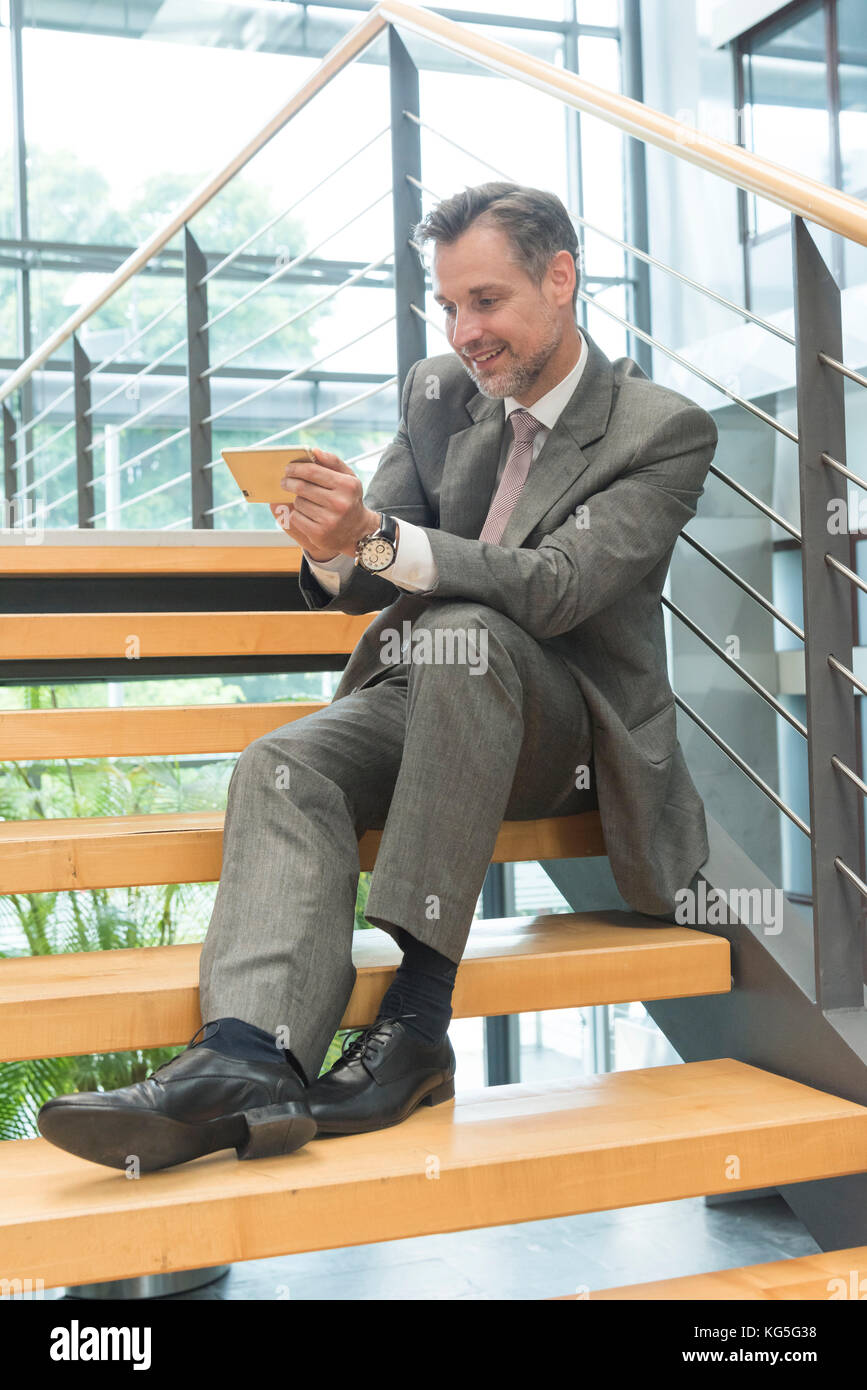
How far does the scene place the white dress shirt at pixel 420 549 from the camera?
1.47 m

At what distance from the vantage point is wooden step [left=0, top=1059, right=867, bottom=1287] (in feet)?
3.60

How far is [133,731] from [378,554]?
2.18 feet

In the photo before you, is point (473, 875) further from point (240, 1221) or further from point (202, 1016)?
point (240, 1221)

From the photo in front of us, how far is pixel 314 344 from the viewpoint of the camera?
692 cm

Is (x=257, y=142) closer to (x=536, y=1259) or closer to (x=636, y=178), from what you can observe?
(x=536, y=1259)

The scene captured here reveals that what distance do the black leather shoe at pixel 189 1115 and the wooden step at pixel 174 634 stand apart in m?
0.89

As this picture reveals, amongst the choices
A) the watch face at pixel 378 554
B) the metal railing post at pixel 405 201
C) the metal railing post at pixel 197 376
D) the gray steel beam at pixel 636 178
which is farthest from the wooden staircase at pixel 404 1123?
the gray steel beam at pixel 636 178

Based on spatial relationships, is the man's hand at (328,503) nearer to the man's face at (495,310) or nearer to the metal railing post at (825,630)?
the man's face at (495,310)

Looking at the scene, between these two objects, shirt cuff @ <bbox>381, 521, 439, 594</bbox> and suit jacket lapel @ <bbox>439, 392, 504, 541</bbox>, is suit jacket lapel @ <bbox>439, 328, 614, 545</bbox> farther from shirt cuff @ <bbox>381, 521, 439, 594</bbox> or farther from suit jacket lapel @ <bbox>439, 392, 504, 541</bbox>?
shirt cuff @ <bbox>381, 521, 439, 594</bbox>

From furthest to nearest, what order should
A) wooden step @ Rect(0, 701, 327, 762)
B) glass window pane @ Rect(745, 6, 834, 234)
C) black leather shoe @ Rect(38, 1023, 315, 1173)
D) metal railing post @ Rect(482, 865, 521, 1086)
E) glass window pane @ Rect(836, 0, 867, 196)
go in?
metal railing post @ Rect(482, 865, 521, 1086)
glass window pane @ Rect(745, 6, 834, 234)
glass window pane @ Rect(836, 0, 867, 196)
wooden step @ Rect(0, 701, 327, 762)
black leather shoe @ Rect(38, 1023, 315, 1173)

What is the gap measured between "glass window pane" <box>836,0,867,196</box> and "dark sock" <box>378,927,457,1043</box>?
17.3 feet

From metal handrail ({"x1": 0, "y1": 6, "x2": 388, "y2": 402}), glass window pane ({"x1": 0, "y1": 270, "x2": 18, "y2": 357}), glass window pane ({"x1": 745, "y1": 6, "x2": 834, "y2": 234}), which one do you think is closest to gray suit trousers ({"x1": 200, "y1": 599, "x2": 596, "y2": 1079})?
metal handrail ({"x1": 0, "y1": 6, "x2": 388, "y2": 402})

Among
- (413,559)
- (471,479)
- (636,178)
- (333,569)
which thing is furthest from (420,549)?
(636,178)

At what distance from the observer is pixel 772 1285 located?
1.22m
